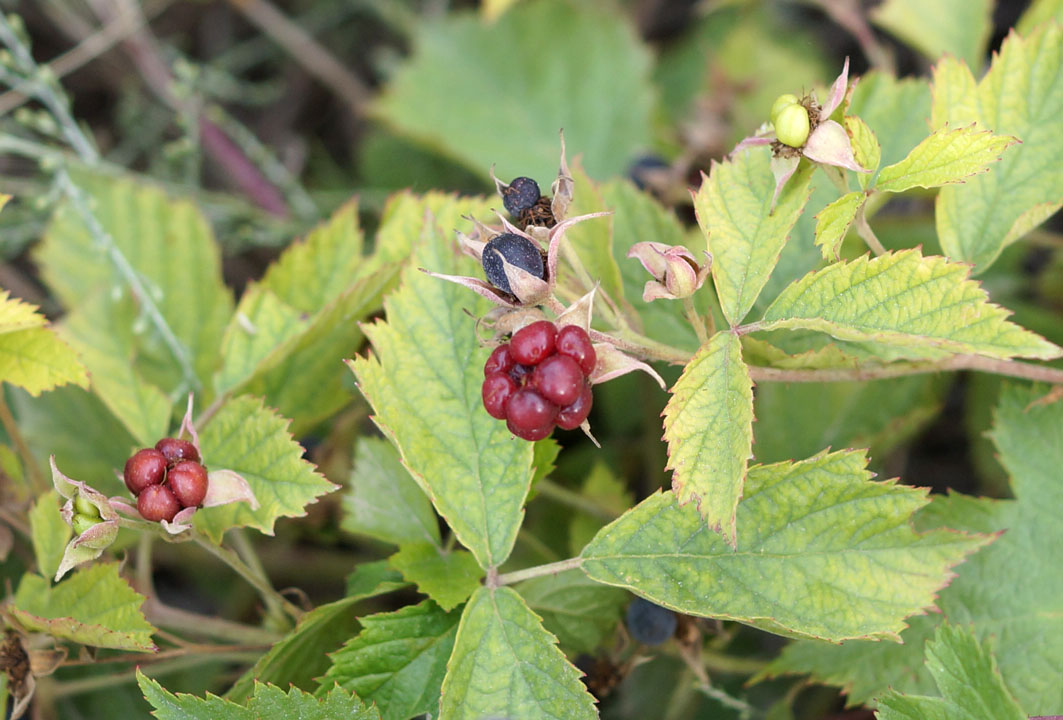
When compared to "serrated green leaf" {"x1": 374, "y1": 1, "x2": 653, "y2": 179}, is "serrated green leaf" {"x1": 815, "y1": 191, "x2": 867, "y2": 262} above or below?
above

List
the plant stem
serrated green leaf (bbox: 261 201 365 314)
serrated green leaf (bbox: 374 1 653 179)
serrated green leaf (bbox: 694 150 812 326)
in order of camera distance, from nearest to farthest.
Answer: serrated green leaf (bbox: 694 150 812 326) < the plant stem < serrated green leaf (bbox: 261 201 365 314) < serrated green leaf (bbox: 374 1 653 179)

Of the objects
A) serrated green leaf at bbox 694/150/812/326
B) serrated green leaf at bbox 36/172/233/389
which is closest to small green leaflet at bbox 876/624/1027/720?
serrated green leaf at bbox 694/150/812/326

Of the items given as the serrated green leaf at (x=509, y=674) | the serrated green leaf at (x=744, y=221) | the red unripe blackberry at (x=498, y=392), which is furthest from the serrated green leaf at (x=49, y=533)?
the serrated green leaf at (x=744, y=221)

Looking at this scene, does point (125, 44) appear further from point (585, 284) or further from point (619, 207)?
point (585, 284)

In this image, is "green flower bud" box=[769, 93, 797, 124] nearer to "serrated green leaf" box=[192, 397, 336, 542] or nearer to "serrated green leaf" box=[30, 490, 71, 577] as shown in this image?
"serrated green leaf" box=[192, 397, 336, 542]

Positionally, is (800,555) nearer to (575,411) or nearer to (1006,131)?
(575,411)

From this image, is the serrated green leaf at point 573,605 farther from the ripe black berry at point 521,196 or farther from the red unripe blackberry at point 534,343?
the ripe black berry at point 521,196

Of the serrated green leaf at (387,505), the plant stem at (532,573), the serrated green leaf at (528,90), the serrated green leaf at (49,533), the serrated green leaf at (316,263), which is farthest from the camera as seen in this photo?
the serrated green leaf at (528,90)
